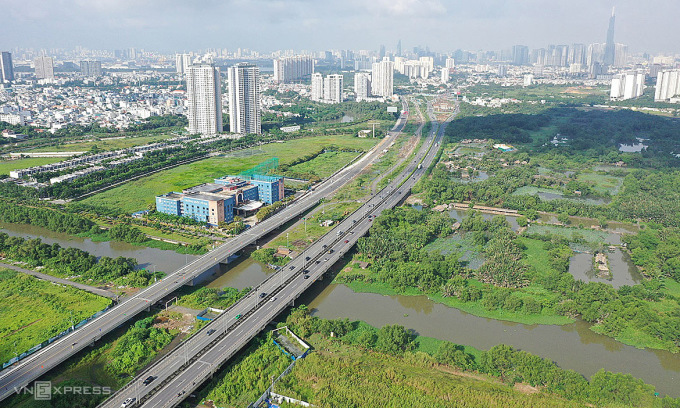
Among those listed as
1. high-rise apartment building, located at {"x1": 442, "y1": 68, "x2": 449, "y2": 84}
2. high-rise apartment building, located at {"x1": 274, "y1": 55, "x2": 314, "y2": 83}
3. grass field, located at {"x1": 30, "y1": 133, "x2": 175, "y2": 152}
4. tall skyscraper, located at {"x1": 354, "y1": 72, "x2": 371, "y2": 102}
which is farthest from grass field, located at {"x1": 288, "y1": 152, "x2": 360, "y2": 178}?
high-rise apartment building, located at {"x1": 442, "y1": 68, "x2": 449, "y2": 84}

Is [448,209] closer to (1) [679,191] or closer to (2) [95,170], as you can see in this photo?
(1) [679,191]

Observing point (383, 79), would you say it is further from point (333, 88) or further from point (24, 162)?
point (24, 162)

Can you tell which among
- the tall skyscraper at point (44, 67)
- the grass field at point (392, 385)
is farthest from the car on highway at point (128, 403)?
the tall skyscraper at point (44, 67)

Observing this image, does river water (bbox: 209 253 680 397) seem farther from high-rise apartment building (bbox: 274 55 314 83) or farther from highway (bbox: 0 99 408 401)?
high-rise apartment building (bbox: 274 55 314 83)

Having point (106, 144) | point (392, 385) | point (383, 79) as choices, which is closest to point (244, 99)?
point (106, 144)

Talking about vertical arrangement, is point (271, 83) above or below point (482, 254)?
above

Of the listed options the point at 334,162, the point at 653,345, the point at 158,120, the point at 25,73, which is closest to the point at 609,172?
the point at 334,162
